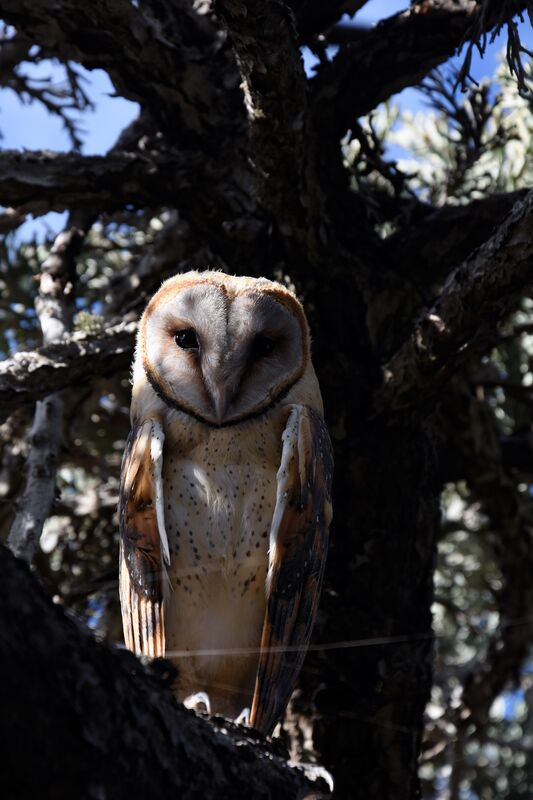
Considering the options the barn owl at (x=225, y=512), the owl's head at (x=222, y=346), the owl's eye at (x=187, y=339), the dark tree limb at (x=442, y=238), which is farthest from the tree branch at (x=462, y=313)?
the owl's eye at (x=187, y=339)

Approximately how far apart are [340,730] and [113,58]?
114 inches

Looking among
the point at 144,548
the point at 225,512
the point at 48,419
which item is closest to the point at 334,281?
the point at 48,419

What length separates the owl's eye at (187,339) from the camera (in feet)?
8.98

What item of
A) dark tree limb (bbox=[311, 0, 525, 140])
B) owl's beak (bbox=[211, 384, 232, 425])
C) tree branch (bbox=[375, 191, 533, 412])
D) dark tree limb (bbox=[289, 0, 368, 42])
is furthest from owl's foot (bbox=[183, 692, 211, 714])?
dark tree limb (bbox=[289, 0, 368, 42])

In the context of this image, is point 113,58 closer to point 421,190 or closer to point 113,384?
point 113,384

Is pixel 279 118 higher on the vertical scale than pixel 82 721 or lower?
higher

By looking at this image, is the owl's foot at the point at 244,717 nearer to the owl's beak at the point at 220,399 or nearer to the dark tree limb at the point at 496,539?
the owl's beak at the point at 220,399

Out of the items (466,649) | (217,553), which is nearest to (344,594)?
(217,553)

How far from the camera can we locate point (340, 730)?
3426mm

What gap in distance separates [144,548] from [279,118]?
5.14 ft

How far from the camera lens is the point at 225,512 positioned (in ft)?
8.46

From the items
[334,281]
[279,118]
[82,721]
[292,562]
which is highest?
[279,118]

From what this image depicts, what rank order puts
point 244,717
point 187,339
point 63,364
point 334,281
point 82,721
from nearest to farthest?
point 82,721 < point 244,717 < point 187,339 < point 63,364 < point 334,281

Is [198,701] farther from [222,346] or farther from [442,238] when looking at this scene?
[442,238]
